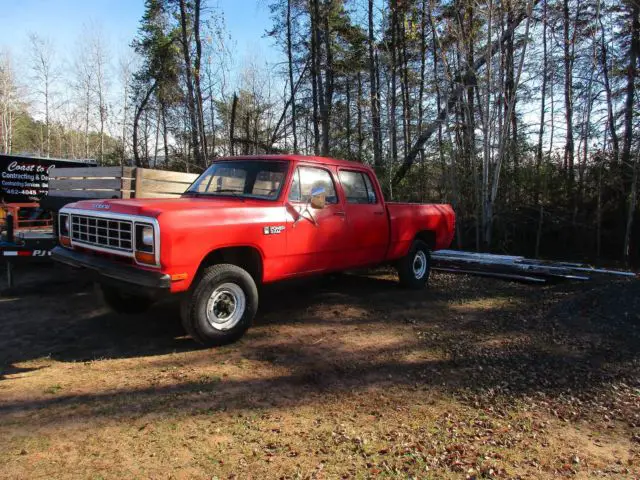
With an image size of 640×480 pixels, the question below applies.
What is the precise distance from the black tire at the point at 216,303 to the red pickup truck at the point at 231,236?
10mm

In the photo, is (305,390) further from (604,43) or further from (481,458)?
(604,43)

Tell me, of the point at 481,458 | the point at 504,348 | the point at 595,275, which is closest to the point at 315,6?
the point at 595,275

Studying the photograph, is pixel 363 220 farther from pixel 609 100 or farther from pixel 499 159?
pixel 609 100

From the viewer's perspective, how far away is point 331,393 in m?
3.77

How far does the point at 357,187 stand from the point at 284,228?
70.3 inches

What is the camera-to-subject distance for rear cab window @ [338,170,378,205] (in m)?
6.35

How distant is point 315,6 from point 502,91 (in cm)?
964

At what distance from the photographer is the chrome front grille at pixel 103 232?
4457mm

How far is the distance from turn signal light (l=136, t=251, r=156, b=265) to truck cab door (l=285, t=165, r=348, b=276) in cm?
159

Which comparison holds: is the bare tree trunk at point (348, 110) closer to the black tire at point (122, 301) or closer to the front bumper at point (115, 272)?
the black tire at point (122, 301)


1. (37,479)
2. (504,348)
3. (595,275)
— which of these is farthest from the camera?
(595,275)

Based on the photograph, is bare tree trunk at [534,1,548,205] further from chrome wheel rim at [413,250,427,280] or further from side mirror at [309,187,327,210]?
side mirror at [309,187,327,210]

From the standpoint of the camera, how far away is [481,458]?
2859 mm

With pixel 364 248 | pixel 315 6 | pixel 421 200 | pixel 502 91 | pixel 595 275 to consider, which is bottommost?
pixel 595 275
